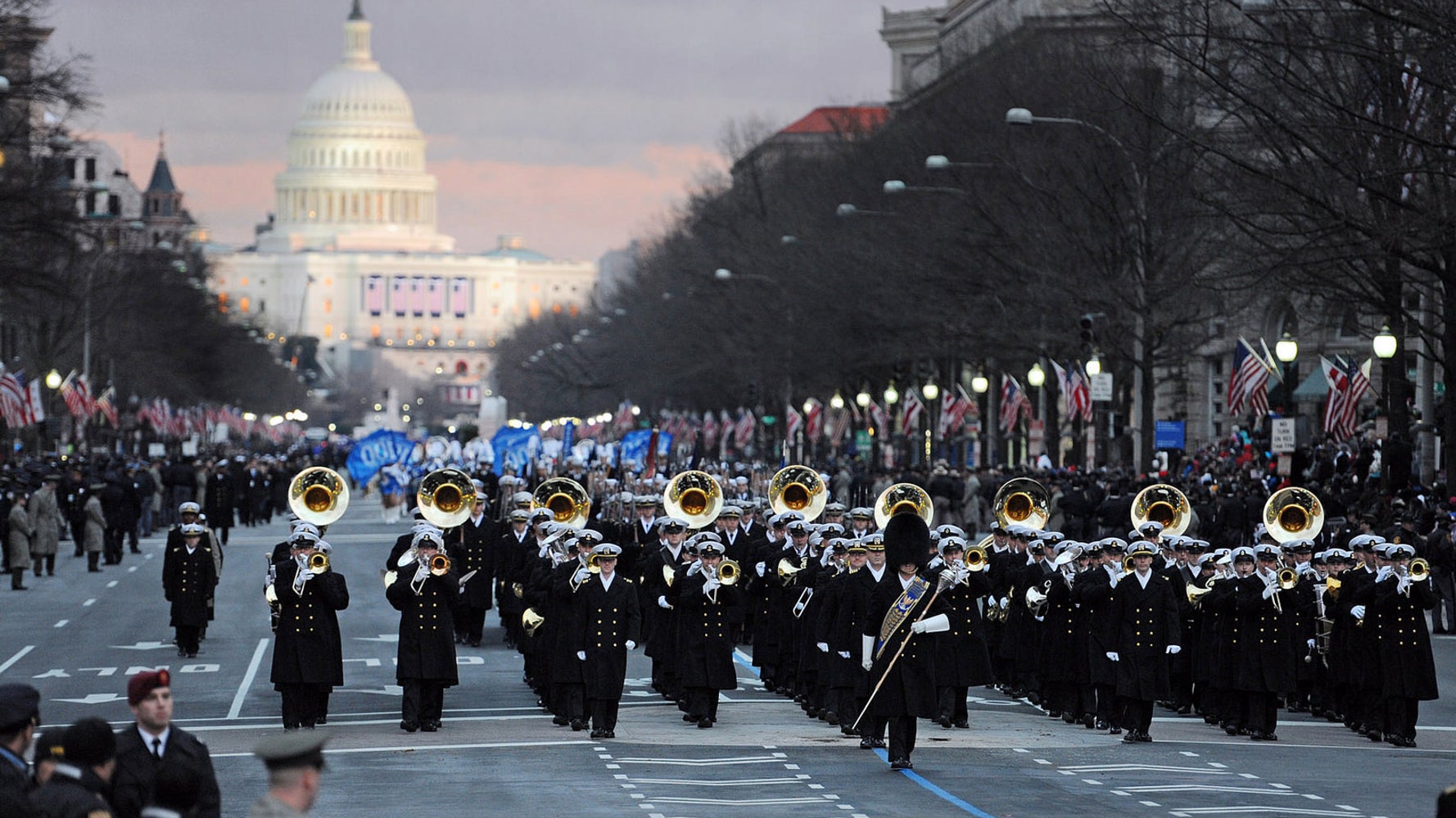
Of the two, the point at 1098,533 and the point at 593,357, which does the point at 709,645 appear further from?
the point at 593,357

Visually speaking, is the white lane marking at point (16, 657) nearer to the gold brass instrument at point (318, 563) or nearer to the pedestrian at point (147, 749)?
the gold brass instrument at point (318, 563)

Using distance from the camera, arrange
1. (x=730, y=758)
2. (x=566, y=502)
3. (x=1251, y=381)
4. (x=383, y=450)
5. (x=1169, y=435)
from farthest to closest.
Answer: (x=383, y=450), (x=1169, y=435), (x=1251, y=381), (x=566, y=502), (x=730, y=758)

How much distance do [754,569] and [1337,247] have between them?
344 inches

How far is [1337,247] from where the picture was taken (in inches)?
1134

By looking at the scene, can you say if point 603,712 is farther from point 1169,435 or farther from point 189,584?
point 1169,435

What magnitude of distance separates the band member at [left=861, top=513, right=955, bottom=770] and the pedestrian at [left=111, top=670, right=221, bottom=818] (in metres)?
8.27

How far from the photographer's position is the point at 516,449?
57688 mm

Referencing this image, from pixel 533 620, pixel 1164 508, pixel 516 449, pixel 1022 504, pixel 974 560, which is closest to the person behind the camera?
pixel 974 560

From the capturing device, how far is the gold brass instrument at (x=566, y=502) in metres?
24.9

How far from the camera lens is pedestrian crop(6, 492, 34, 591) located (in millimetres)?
39125

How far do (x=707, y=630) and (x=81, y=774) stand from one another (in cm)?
1199

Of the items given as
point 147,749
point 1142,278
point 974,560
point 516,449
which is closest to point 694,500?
point 974,560

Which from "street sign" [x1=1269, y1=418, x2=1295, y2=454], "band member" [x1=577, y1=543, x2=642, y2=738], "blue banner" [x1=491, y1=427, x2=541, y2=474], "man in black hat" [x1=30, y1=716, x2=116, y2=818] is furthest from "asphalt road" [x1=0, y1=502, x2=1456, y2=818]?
"blue banner" [x1=491, y1=427, x2=541, y2=474]

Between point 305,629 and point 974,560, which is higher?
point 974,560
